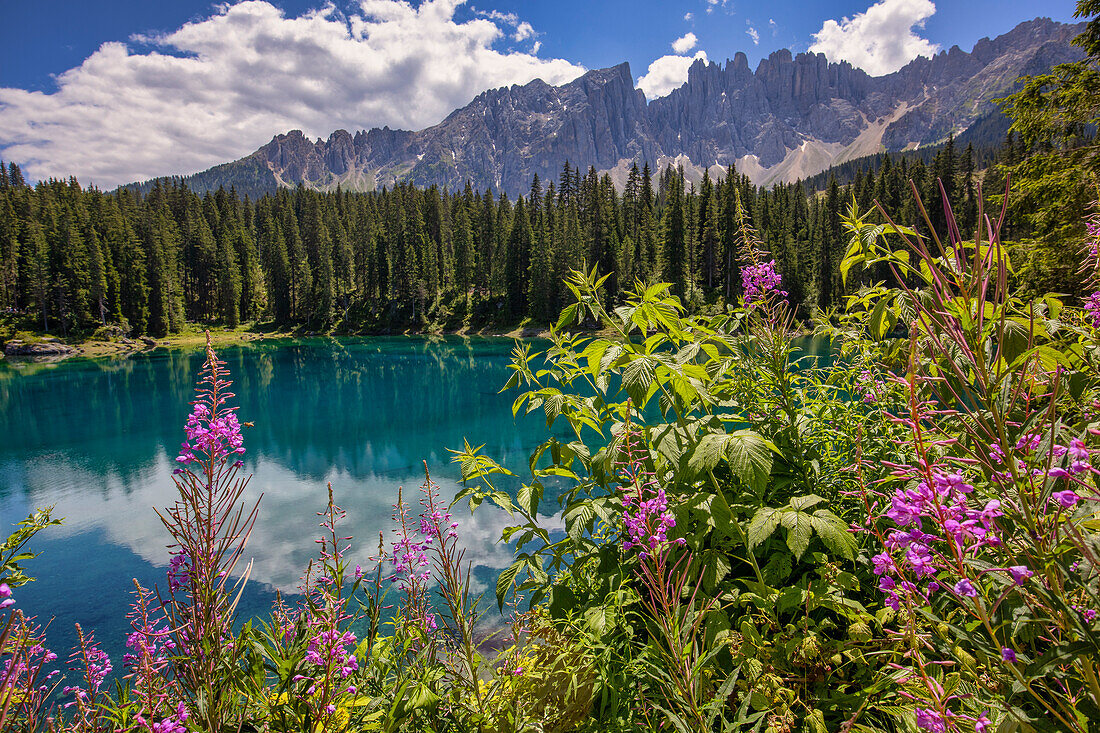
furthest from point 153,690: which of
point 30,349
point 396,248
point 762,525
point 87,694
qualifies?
point 396,248

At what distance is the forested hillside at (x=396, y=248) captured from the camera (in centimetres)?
6719

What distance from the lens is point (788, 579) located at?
2.57 m

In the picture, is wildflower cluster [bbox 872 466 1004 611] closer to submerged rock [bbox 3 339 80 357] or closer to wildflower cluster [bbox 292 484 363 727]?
wildflower cluster [bbox 292 484 363 727]

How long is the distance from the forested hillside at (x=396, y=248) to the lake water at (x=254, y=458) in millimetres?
23499

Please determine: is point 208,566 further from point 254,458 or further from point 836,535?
point 254,458

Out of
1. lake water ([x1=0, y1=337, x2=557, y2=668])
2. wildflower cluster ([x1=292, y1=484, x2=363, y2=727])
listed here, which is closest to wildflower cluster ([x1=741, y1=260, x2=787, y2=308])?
wildflower cluster ([x1=292, y1=484, x2=363, y2=727])

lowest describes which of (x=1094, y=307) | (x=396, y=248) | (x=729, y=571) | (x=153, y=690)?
(x=153, y=690)

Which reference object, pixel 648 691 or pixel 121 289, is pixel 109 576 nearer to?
pixel 648 691

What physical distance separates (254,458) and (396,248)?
66.5m

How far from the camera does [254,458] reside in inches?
865

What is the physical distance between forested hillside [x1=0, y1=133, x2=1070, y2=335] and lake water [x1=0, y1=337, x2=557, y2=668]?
23.5 m

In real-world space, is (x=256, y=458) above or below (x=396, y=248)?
below

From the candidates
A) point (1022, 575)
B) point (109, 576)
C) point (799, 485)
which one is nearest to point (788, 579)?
point (799, 485)

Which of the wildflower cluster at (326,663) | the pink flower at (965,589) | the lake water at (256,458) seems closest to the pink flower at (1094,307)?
the pink flower at (965,589)
